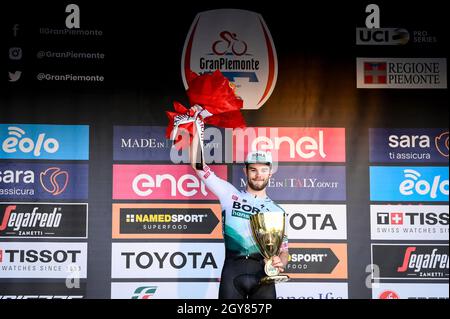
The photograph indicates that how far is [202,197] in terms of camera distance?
16.2 feet

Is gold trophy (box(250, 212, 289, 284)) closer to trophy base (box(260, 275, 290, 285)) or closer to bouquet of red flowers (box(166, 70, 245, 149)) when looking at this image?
trophy base (box(260, 275, 290, 285))

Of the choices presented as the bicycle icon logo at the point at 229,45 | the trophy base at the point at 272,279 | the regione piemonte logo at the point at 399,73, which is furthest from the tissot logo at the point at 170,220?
the regione piemonte logo at the point at 399,73

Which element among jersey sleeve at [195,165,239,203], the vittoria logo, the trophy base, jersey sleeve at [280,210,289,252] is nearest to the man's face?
jersey sleeve at [195,165,239,203]

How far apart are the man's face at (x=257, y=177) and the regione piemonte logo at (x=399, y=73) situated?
2.85 ft

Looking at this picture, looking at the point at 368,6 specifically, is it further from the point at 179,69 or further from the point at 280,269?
the point at 280,269

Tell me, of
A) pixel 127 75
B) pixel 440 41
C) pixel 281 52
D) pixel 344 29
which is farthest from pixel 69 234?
pixel 440 41

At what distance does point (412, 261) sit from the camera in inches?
195

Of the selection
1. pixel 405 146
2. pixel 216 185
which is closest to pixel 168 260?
pixel 216 185

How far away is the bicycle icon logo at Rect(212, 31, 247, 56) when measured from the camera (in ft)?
16.5

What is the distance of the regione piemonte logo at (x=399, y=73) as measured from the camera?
5051mm

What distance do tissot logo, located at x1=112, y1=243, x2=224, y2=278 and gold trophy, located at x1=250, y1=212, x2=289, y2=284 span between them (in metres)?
0.28

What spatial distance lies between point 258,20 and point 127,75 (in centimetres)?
95

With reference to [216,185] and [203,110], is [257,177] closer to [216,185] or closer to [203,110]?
[216,185]

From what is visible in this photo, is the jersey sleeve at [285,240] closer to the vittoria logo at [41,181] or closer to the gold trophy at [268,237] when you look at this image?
the gold trophy at [268,237]
